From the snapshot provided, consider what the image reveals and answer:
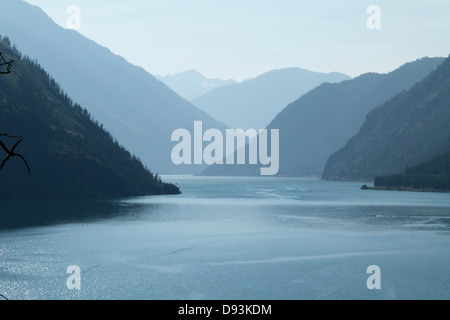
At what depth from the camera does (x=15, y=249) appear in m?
99.4

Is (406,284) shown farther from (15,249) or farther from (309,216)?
(309,216)

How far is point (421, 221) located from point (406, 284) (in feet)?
308

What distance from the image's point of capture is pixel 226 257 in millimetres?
96188

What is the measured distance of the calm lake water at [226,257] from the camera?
67.8 m

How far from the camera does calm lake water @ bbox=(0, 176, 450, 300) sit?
6781 centimetres

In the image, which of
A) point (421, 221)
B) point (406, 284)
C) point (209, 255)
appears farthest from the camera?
point (421, 221)
